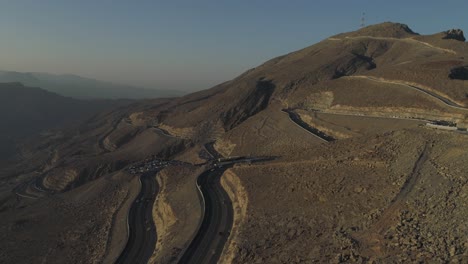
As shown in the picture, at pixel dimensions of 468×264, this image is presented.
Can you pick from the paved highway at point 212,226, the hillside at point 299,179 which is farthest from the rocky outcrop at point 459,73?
the paved highway at point 212,226

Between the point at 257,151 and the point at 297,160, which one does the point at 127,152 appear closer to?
the point at 257,151

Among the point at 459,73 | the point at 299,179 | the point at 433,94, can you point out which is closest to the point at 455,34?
the point at 459,73

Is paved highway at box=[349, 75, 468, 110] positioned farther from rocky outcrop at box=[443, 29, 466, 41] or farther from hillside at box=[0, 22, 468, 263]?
rocky outcrop at box=[443, 29, 466, 41]

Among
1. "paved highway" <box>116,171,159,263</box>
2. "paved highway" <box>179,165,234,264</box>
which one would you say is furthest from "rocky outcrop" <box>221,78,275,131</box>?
"paved highway" <box>179,165,234,264</box>

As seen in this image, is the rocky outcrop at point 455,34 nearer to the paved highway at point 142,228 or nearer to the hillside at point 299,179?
the hillside at point 299,179

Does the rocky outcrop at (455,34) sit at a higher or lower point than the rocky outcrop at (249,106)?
higher

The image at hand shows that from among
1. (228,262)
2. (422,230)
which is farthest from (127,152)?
(422,230)
